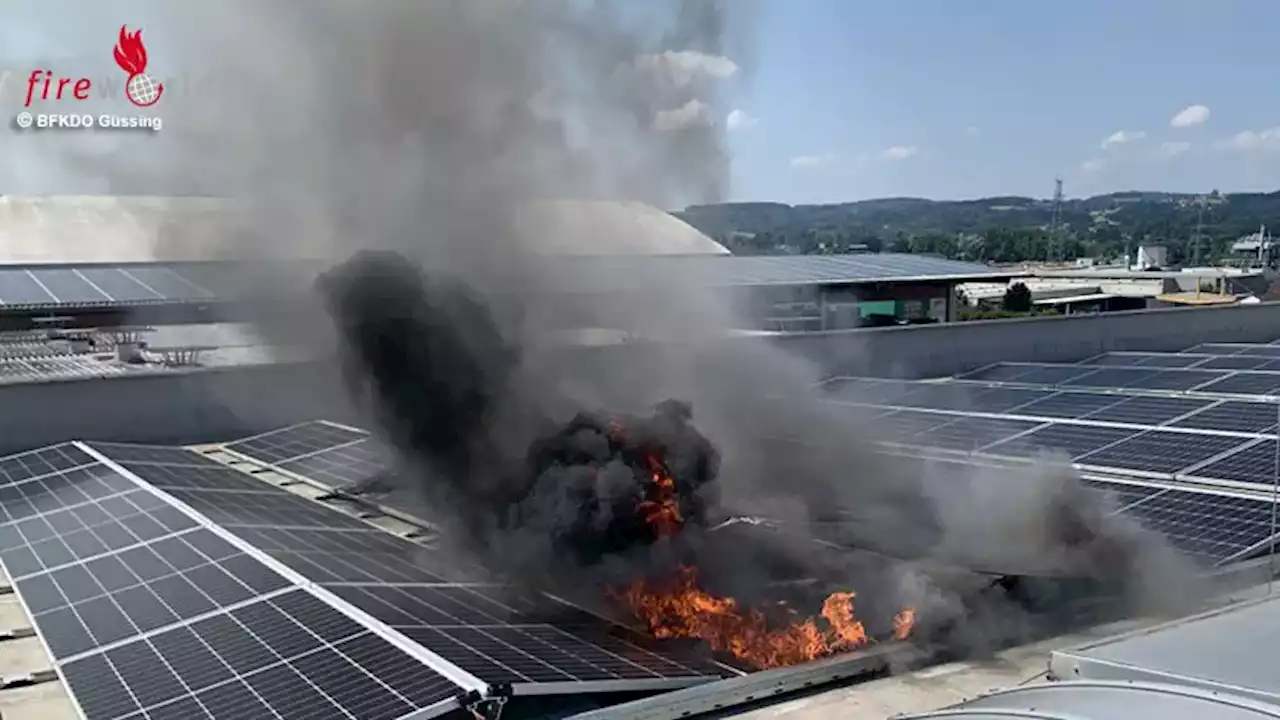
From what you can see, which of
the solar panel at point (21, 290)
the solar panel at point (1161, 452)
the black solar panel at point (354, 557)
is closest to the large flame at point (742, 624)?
the black solar panel at point (354, 557)

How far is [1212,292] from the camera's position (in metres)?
72.8


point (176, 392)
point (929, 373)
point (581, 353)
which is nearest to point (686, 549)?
point (581, 353)

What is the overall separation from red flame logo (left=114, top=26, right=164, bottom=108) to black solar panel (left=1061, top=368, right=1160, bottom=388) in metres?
25.8

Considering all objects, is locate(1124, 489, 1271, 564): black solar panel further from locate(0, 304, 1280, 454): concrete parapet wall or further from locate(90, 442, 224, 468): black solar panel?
locate(90, 442, 224, 468): black solar panel

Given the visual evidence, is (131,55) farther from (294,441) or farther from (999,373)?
(999,373)

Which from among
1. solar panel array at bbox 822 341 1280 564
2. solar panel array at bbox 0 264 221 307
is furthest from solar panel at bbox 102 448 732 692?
solar panel array at bbox 822 341 1280 564

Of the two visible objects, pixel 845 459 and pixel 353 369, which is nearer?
pixel 353 369

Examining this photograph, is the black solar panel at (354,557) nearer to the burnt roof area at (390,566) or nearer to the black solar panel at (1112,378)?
the burnt roof area at (390,566)

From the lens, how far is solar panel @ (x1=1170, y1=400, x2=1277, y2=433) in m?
24.4

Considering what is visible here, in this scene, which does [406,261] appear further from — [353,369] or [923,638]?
[923,638]

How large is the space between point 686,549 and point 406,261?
6.77 m

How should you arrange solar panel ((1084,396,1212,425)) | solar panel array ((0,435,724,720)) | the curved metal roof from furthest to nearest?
solar panel ((1084,396,1212,425)) < solar panel array ((0,435,724,720)) < the curved metal roof

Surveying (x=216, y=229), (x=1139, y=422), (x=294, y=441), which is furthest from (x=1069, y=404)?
(x=216, y=229)

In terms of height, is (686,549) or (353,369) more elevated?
(353,369)
